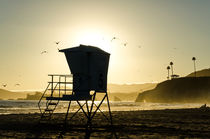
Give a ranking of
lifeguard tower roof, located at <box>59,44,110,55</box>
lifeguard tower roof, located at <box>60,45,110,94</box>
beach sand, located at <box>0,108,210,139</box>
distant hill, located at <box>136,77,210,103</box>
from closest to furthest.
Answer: beach sand, located at <box>0,108,210,139</box> < lifeguard tower roof, located at <box>60,45,110,94</box> < lifeguard tower roof, located at <box>59,44,110,55</box> < distant hill, located at <box>136,77,210,103</box>

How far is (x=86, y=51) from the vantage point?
704 inches

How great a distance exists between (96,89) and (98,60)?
1.97 metres

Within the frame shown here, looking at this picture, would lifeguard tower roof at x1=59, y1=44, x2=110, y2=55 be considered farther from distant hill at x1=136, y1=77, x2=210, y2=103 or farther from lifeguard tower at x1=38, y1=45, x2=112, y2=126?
distant hill at x1=136, y1=77, x2=210, y2=103

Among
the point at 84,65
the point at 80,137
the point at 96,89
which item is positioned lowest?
the point at 80,137

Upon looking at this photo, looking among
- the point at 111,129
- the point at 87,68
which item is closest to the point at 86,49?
the point at 87,68

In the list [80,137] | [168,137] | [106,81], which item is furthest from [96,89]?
[168,137]

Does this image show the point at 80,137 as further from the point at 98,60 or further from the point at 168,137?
the point at 98,60

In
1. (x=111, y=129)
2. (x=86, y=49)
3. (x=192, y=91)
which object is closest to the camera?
(x=111, y=129)

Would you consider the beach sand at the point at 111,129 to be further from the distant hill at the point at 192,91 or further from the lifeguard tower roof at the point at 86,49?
the distant hill at the point at 192,91

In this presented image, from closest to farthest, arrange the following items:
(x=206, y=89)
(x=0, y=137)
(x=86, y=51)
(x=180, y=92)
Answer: (x=0, y=137)
(x=86, y=51)
(x=206, y=89)
(x=180, y=92)

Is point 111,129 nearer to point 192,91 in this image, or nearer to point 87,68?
point 87,68

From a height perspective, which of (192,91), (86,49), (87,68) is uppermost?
(86,49)

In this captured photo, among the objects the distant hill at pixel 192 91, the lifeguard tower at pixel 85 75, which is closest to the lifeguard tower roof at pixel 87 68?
the lifeguard tower at pixel 85 75

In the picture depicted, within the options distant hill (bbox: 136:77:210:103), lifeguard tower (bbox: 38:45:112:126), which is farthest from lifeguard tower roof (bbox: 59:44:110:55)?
distant hill (bbox: 136:77:210:103)
